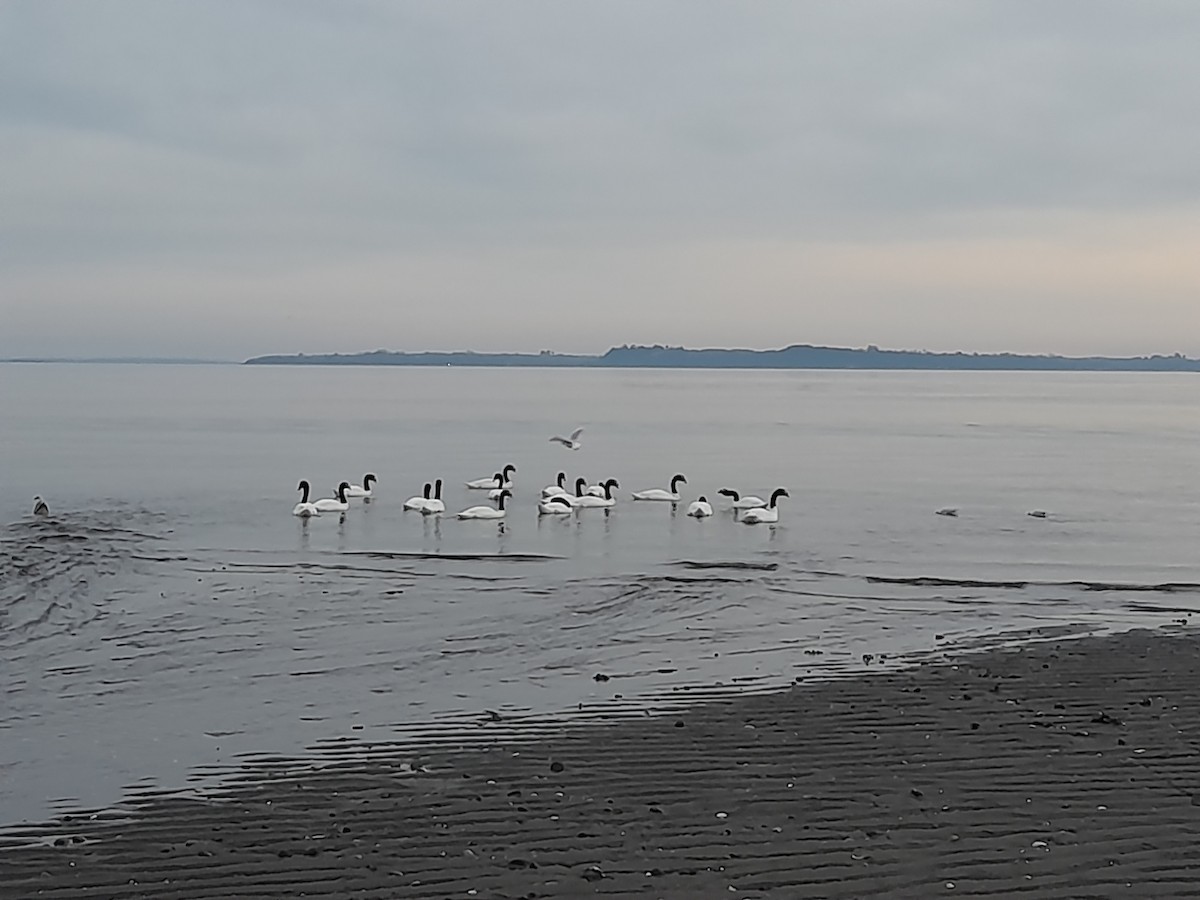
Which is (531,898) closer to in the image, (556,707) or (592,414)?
(556,707)

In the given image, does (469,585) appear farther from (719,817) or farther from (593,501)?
(593,501)

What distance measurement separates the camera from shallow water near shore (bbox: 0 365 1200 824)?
38.1ft

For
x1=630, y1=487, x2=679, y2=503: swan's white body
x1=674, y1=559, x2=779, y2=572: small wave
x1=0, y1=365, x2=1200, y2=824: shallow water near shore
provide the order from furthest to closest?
x1=630, y1=487, x2=679, y2=503: swan's white body
x1=674, y1=559, x2=779, y2=572: small wave
x1=0, y1=365, x2=1200, y2=824: shallow water near shore

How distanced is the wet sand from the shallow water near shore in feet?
4.09

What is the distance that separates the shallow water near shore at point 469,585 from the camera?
11.6 metres

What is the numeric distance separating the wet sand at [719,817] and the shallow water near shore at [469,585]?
1247 millimetres

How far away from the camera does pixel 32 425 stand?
6438 centimetres

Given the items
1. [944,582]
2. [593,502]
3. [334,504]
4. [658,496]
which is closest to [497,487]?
[593,502]

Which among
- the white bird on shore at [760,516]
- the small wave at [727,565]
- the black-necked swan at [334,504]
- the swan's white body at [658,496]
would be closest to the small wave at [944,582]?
the small wave at [727,565]

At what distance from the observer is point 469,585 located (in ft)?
63.6

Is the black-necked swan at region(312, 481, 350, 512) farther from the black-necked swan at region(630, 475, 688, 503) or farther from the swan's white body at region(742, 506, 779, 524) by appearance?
the swan's white body at region(742, 506, 779, 524)

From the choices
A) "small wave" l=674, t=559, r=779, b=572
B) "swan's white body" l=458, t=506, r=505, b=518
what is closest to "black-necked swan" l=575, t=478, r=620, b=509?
"swan's white body" l=458, t=506, r=505, b=518

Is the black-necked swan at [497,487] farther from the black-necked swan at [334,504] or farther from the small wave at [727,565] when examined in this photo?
the small wave at [727,565]

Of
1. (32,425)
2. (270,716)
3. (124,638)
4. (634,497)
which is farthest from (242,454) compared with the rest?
(270,716)
